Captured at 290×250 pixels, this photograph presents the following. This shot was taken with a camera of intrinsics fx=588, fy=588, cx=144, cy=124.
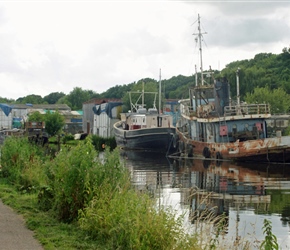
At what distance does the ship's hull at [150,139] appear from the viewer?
53.9m

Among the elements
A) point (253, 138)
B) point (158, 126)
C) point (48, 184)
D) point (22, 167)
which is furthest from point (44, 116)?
point (48, 184)

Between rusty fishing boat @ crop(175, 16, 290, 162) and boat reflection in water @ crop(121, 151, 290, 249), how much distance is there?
86 cm

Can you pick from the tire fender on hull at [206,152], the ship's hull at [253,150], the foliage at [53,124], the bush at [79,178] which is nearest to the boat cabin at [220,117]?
the tire fender on hull at [206,152]

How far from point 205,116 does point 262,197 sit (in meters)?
21.6

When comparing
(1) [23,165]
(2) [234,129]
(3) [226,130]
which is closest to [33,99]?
(3) [226,130]

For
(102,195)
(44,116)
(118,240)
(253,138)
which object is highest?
(44,116)

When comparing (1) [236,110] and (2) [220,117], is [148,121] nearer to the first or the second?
(2) [220,117]

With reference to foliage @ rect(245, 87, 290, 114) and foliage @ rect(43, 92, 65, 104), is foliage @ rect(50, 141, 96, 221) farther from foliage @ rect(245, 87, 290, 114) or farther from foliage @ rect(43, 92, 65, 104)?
foliage @ rect(43, 92, 65, 104)

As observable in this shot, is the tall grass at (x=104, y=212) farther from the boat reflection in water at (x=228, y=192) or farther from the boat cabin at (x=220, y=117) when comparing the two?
the boat cabin at (x=220, y=117)

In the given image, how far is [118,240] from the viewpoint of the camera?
34.4 ft

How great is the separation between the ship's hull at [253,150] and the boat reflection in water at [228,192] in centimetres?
61

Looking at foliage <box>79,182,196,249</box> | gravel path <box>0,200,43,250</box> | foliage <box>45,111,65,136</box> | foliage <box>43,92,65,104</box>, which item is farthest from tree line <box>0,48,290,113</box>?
foliage <box>43,92,65,104</box>

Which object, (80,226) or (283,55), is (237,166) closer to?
(80,226)

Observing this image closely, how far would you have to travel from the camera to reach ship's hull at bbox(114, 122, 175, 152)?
53.9 meters
